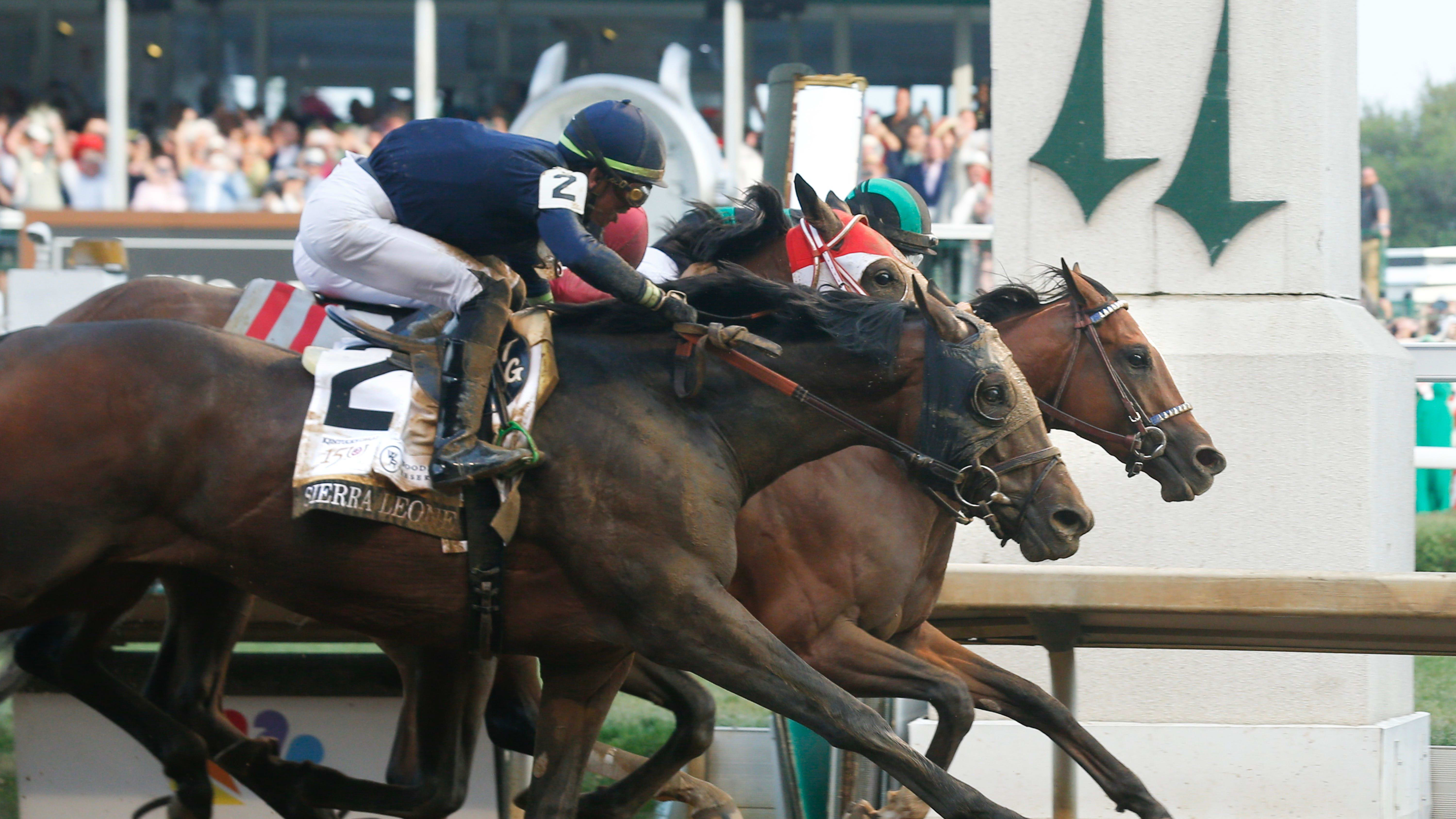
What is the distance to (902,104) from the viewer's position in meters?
13.1

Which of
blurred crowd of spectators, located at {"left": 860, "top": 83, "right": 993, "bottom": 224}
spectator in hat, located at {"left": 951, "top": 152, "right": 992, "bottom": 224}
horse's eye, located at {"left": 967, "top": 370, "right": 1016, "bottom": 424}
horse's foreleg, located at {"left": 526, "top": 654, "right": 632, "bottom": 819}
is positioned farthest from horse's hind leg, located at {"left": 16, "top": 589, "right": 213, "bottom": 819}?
blurred crowd of spectators, located at {"left": 860, "top": 83, "right": 993, "bottom": 224}

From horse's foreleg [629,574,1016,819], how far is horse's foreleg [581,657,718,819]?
0.74 meters

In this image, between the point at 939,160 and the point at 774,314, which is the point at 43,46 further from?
the point at 774,314

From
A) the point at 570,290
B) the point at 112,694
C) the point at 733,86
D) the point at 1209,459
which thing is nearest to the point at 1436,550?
the point at 1209,459

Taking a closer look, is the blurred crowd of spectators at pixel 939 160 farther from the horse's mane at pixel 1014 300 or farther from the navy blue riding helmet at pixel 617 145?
the navy blue riding helmet at pixel 617 145

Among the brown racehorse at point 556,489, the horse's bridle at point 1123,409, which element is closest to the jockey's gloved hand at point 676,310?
the brown racehorse at point 556,489

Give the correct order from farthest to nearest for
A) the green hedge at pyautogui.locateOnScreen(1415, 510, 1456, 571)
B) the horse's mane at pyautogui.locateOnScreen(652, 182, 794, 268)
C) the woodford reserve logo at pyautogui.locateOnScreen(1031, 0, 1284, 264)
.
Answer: the green hedge at pyautogui.locateOnScreen(1415, 510, 1456, 571) < the woodford reserve logo at pyautogui.locateOnScreen(1031, 0, 1284, 264) < the horse's mane at pyautogui.locateOnScreen(652, 182, 794, 268)

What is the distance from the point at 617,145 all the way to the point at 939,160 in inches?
347

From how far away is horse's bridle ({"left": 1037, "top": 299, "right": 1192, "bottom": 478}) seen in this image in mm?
4387

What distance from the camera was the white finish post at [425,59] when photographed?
14391mm

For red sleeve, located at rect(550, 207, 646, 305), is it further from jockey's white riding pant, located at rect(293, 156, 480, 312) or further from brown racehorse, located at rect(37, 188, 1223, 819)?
jockey's white riding pant, located at rect(293, 156, 480, 312)

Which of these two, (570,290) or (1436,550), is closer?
(570,290)

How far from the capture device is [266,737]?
456 centimetres

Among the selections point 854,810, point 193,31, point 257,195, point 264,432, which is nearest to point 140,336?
point 264,432
